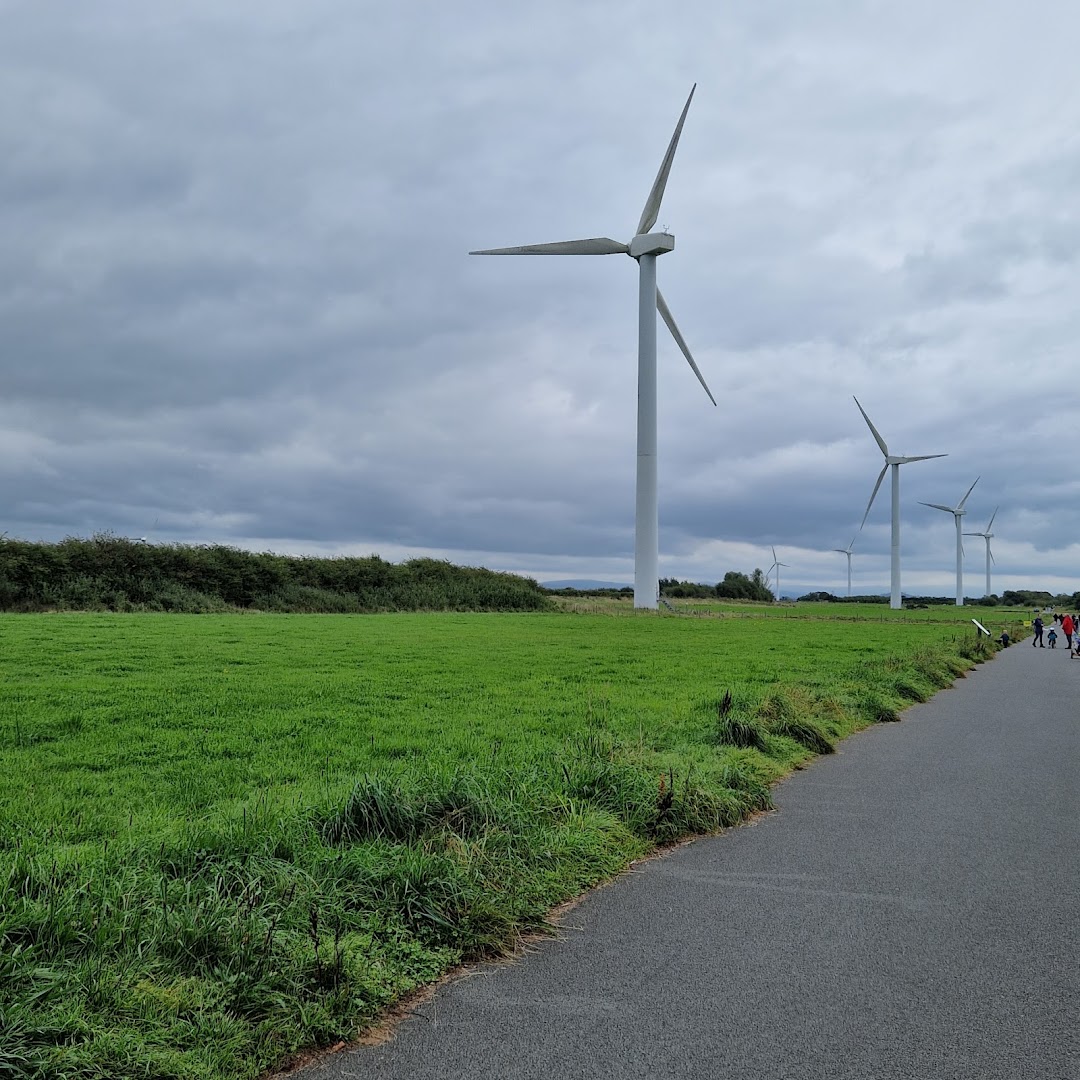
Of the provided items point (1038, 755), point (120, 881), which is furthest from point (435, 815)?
point (1038, 755)

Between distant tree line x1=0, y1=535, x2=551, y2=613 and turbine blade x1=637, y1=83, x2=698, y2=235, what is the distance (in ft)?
87.2

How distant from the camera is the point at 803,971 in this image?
A: 4613 millimetres

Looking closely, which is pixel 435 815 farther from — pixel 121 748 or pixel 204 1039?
pixel 121 748

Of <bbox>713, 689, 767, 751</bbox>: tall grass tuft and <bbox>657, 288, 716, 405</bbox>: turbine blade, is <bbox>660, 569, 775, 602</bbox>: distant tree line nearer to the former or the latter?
<bbox>657, 288, 716, 405</bbox>: turbine blade

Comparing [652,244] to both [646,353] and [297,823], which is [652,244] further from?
[297,823]

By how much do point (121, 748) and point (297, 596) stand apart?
1701 inches

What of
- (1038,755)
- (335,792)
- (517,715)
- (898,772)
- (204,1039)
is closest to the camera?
(204,1039)

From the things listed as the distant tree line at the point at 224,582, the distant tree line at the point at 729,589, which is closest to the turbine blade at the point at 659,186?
the distant tree line at the point at 224,582

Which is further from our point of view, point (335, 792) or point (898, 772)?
point (898, 772)

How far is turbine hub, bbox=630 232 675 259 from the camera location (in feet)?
158

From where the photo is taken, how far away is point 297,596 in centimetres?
5150

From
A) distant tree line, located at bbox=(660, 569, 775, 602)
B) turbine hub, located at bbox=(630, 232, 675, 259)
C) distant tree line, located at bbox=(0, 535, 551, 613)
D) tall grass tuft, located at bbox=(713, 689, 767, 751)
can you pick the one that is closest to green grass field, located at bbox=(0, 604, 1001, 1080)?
tall grass tuft, located at bbox=(713, 689, 767, 751)

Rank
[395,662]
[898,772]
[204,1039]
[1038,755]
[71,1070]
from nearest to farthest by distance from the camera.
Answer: [71,1070] < [204,1039] < [898,772] < [1038,755] < [395,662]

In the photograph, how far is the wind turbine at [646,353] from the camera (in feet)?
155
